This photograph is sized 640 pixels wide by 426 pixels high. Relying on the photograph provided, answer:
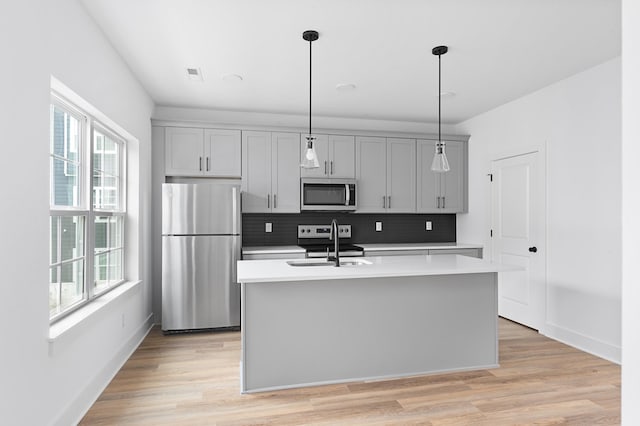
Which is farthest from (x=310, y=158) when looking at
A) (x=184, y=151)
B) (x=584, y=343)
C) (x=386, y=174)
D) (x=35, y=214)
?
(x=584, y=343)

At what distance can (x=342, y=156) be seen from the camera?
4.87 m

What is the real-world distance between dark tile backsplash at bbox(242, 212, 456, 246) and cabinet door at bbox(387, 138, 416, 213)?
1.06 ft

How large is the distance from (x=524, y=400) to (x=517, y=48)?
101 inches

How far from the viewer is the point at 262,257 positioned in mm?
4320

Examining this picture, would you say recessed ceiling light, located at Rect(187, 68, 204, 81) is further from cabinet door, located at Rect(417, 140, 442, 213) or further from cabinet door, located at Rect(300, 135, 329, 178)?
cabinet door, located at Rect(417, 140, 442, 213)

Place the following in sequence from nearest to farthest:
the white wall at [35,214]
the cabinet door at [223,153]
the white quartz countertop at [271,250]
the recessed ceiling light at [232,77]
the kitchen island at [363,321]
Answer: the white wall at [35,214], the kitchen island at [363,321], the recessed ceiling light at [232,77], the white quartz countertop at [271,250], the cabinet door at [223,153]

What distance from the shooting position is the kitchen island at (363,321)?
8.68 feet

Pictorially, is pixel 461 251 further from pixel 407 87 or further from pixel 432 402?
pixel 432 402

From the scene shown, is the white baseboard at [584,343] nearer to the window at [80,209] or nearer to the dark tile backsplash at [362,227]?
the dark tile backsplash at [362,227]

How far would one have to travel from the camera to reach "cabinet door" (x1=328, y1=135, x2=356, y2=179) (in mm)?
4840

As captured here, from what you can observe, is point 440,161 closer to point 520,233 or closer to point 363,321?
point 363,321

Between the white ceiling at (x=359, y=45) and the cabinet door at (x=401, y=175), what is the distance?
796mm
